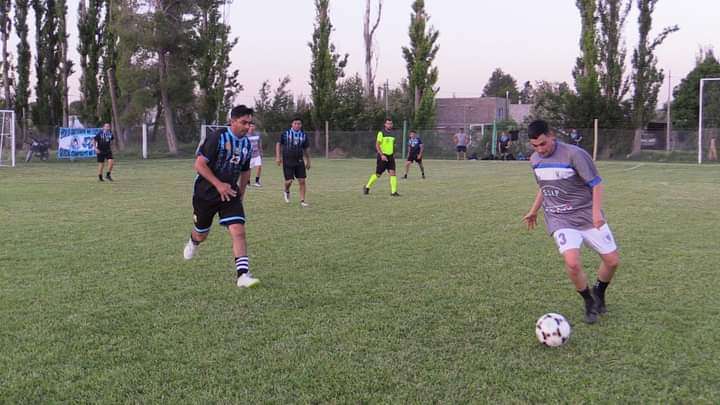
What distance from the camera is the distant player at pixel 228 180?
570 cm

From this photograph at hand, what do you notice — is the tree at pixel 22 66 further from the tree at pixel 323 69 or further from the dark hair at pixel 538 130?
the dark hair at pixel 538 130

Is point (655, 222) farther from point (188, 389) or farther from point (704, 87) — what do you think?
point (704, 87)

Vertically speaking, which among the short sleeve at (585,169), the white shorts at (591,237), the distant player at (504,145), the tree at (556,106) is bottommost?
the white shorts at (591,237)

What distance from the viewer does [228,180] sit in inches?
239

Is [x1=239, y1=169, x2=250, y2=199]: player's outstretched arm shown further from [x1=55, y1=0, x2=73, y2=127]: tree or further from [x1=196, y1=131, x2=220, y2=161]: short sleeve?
[x1=55, y1=0, x2=73, y2=127]: tree

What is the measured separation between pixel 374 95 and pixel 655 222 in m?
36.8

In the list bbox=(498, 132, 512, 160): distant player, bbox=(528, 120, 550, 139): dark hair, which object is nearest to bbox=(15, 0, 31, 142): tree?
bbox=(498, 132, 512, 160): distant player

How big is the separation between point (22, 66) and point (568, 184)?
4160 centimetres

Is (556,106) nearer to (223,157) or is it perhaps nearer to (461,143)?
(461,143)

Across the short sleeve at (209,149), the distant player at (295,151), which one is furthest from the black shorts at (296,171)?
the short sleeve at (209,149)

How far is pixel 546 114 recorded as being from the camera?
36844 millimetres

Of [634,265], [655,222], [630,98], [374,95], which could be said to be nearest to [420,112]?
[374,95]

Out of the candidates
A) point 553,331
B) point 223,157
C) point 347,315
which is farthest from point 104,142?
point 553,331

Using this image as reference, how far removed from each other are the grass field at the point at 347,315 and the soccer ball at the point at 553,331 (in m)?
0.07
